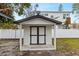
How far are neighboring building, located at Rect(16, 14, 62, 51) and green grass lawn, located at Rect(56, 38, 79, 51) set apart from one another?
0.09 m

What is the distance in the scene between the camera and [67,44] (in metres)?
3.25

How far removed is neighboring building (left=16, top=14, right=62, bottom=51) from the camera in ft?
10.7

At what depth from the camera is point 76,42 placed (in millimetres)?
3213

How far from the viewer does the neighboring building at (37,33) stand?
129 inches

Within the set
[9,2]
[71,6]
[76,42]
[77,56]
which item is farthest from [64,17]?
[9,2]

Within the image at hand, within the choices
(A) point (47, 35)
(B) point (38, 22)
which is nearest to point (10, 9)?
(B) point (38, 22)

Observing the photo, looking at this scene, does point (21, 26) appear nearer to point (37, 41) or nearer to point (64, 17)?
point (37, 41)

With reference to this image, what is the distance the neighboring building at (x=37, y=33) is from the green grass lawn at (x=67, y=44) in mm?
91

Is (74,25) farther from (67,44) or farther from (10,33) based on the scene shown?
(10,33)

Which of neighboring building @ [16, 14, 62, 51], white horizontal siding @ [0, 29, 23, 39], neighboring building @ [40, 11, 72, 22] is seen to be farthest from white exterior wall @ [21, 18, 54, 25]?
white horizontal siding @ [0, 29, 23, 39]

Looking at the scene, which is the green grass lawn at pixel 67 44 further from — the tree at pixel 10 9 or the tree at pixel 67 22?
the tree at pixel 10 9

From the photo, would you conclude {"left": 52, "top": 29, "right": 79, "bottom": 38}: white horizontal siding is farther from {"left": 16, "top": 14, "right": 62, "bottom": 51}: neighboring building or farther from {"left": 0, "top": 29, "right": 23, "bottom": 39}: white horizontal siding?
{"left": 0, "top": 29, "right": 23, "bottom": 39}: white horizontal siding

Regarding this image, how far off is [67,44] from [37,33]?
0.51 metres

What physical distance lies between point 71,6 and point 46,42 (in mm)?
691
